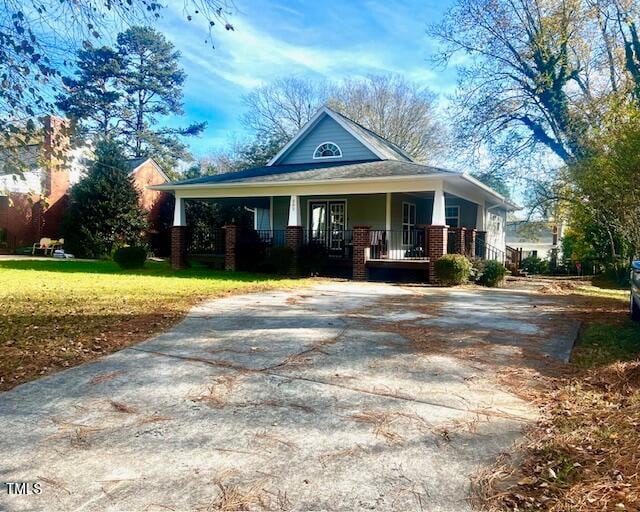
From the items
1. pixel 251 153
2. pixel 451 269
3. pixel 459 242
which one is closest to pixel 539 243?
pixel 251 153

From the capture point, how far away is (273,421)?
9.98ft

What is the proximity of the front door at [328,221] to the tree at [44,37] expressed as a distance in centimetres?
1181

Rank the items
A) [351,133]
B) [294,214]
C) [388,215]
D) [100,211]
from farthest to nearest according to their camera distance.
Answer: [100,211]
[351,133]
[388,215]
[294,214]

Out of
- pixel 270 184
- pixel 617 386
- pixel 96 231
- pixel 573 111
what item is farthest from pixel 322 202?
pixel 617 386

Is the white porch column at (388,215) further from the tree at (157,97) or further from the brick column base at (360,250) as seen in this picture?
the tree at (157,97)

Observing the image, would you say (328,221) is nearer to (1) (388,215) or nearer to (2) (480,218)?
(1) (388,215)

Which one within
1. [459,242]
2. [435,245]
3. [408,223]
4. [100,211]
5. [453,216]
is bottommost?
[435,245]

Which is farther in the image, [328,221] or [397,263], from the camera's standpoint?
[328,221]

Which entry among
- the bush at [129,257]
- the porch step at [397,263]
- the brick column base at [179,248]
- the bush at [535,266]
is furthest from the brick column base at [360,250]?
the bush at [535,266]

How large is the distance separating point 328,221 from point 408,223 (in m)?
3.14

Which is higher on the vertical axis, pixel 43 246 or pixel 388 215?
pixel 388 215

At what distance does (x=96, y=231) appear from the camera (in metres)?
22.1

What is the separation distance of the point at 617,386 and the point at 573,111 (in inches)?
658

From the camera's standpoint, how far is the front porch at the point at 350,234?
14.5m
